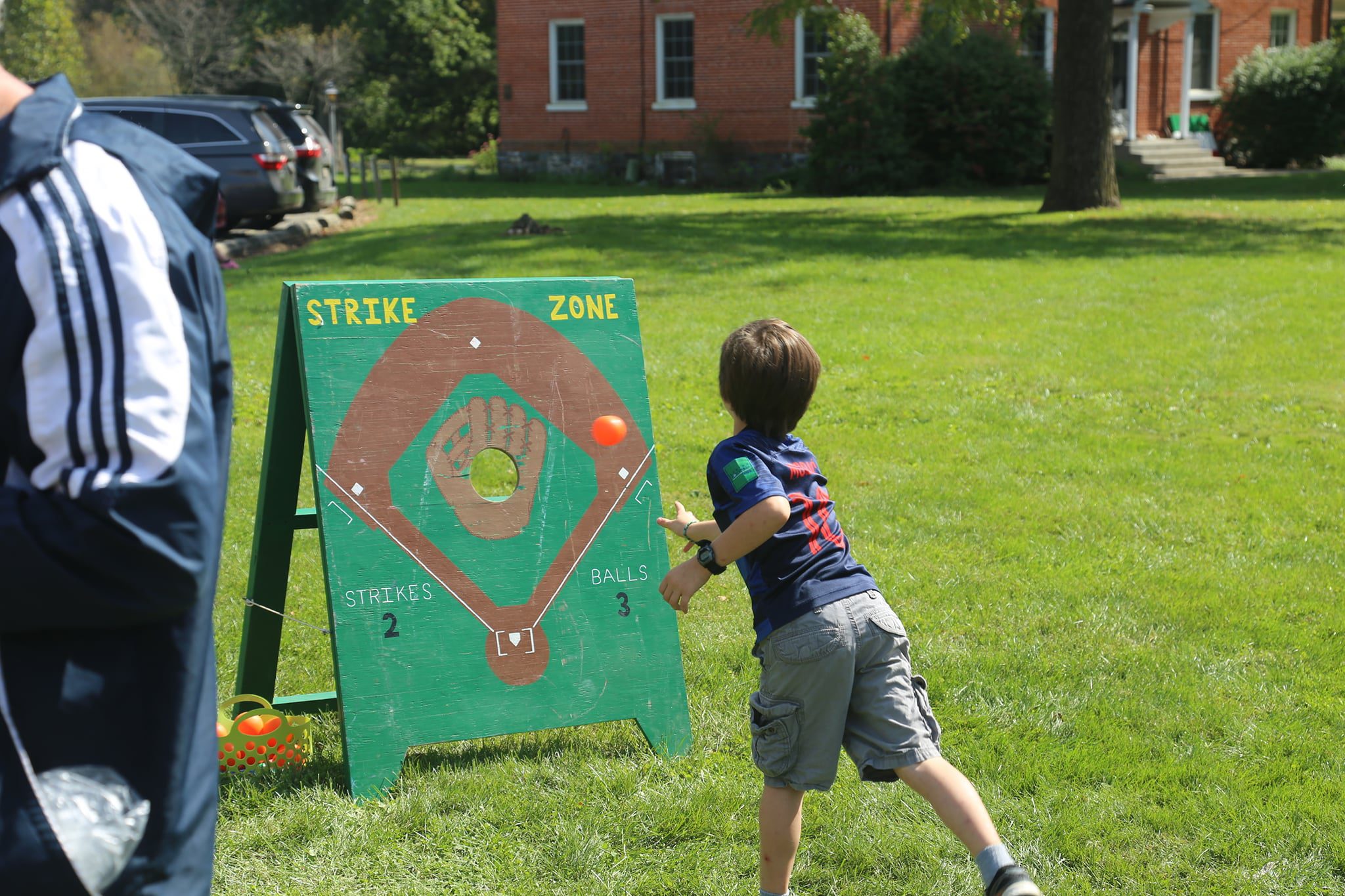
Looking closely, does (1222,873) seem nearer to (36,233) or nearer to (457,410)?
(457,410)

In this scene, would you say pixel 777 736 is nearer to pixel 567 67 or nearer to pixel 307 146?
pixel 307 146

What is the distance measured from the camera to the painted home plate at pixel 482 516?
11.8 feet

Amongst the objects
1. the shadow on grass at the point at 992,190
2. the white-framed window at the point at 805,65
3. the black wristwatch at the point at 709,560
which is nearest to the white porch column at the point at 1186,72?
the shadow on grass at the point at 992,190

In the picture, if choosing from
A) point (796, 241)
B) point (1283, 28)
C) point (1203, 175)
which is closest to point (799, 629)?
point (796, 241)

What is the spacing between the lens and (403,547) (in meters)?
3.66

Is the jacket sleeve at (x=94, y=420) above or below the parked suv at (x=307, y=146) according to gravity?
below

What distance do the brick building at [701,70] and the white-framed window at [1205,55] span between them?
0.03m

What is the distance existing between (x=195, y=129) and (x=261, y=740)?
49.4 ft

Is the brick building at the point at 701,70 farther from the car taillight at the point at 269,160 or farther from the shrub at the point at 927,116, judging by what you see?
the car taillight at the point at 269,160

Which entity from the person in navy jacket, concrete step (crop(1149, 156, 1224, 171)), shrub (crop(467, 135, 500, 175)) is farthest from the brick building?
the person in navy jacket

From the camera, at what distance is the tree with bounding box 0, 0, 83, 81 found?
30.2m

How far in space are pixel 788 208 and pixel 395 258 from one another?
8728 mm

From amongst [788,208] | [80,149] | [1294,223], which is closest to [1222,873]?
[80,149]

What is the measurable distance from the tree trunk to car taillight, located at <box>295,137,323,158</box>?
10660 millimetres
